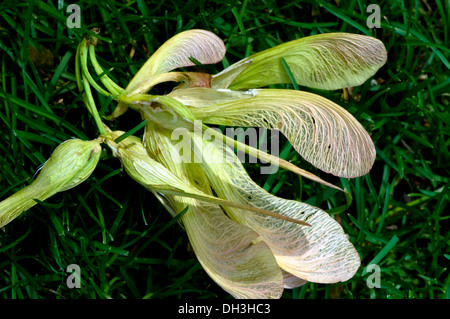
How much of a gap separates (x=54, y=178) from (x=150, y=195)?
1.16ft

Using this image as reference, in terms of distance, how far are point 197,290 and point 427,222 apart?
0.63m

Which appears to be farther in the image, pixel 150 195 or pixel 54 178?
pixel 150 195

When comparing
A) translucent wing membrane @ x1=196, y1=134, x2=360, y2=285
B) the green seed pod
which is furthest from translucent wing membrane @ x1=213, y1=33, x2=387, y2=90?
the green seed pod

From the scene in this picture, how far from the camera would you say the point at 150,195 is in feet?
4.23

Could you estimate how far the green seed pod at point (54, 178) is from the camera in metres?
0.97

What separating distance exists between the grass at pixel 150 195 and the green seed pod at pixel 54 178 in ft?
0.53

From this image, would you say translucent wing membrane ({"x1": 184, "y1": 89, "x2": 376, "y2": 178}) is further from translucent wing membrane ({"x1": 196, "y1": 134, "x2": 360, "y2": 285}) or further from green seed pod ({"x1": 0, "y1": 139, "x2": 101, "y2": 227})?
green seed pod ({"x1": 0, "y1": 139, "x2": 101, "y2": 227})

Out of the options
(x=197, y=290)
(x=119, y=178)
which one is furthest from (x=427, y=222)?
(x=119, y=178)

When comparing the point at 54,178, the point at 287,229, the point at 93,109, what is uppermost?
the point at 93,109

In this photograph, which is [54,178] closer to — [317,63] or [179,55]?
[179,55]

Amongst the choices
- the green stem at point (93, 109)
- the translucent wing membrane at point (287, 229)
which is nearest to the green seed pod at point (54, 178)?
the green stem at point (93, 109)

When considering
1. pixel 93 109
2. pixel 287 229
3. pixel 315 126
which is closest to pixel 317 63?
pixel 315 126

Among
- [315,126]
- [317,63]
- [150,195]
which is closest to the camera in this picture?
[315,126]

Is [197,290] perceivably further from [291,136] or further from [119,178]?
[291,136]
